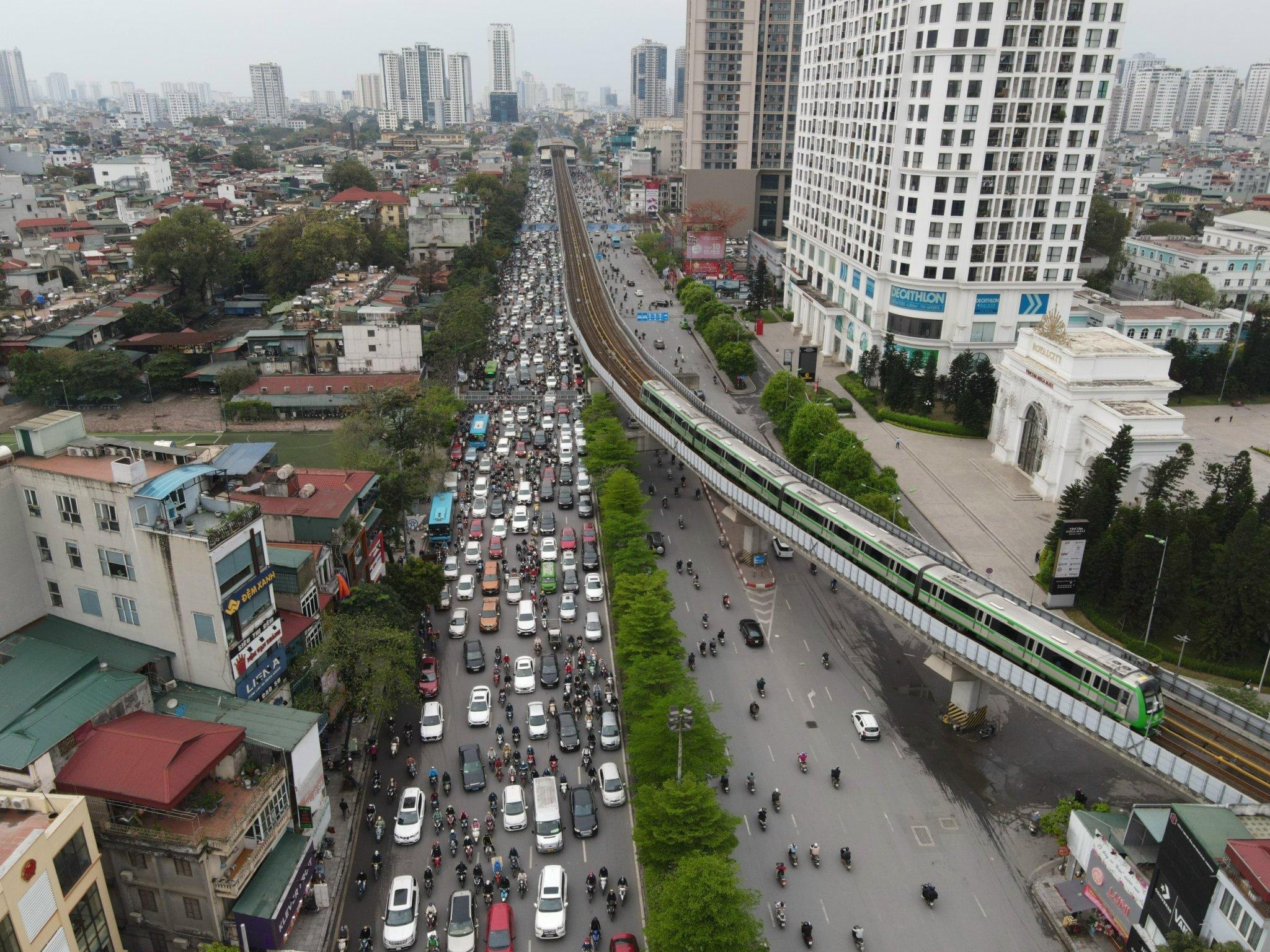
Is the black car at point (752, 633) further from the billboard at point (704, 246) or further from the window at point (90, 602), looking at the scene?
the billboard at point (704, 246)

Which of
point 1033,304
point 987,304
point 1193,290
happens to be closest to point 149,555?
point 987,304

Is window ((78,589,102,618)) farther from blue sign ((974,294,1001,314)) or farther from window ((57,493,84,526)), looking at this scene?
blue sign ((974,294,1001,314))

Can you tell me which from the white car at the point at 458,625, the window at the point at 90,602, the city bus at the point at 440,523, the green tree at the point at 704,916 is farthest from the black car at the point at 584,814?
the city bus at the point at 440,523

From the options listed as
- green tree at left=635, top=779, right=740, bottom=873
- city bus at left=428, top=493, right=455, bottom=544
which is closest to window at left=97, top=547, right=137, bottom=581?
green tree at left=635, top=779, right=740, bottom=873

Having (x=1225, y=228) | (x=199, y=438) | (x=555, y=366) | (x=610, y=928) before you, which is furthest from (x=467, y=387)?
(x=1225, y=228)

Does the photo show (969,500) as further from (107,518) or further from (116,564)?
(107,518)

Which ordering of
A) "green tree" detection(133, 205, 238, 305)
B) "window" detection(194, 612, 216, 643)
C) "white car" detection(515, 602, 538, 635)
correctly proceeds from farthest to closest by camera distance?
"green tree" detection(133, 205, 238, 305) → "white car" detection(515, 602, 538, 635) → "window" detection(194, 612, 216, 643)
